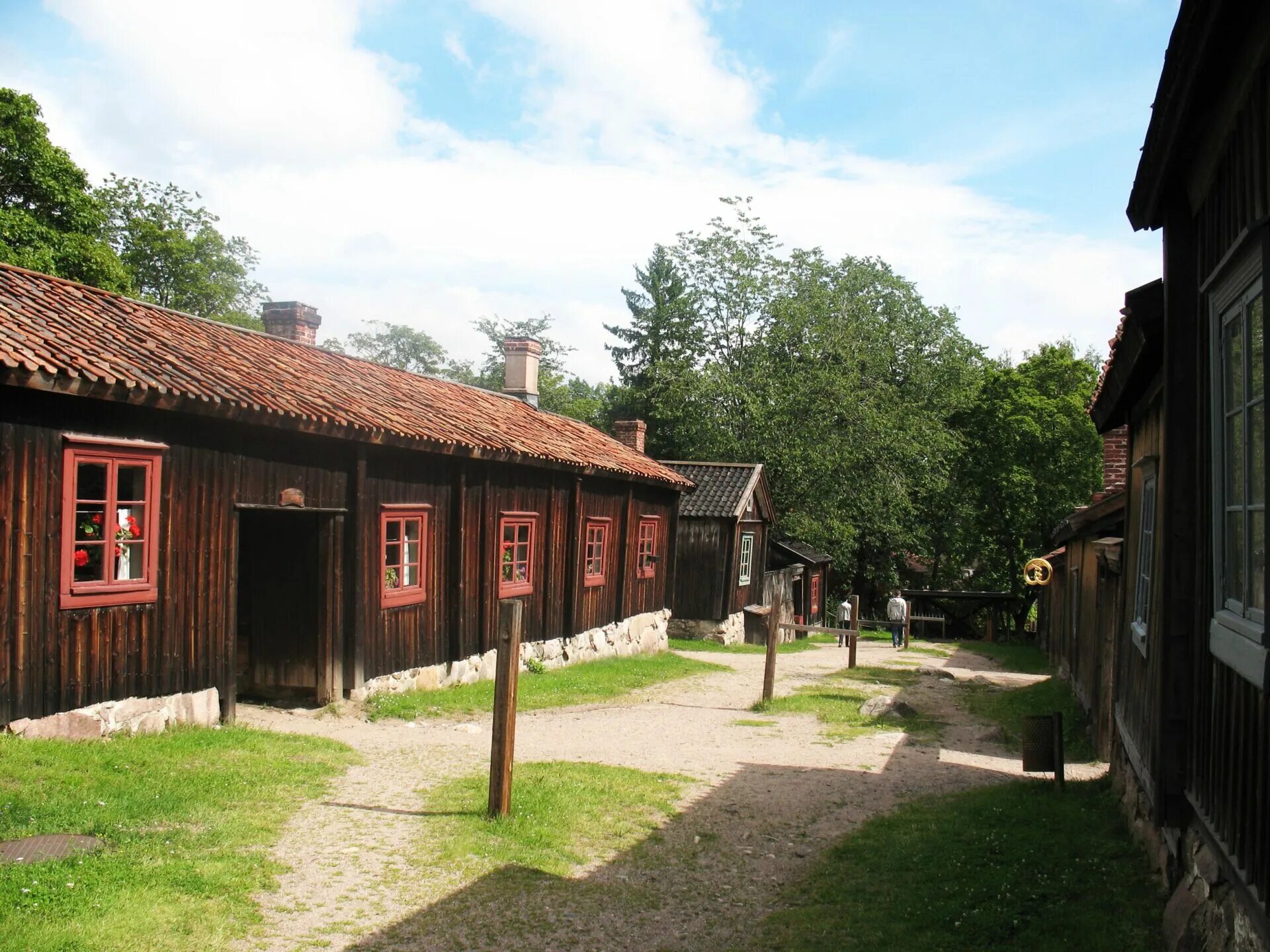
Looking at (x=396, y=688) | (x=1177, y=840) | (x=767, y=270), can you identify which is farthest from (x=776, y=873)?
(x=767, y=270)

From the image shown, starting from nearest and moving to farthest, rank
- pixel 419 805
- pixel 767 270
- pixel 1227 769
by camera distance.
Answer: pixel 1227 769
pixel 419 805
pixel 767 270

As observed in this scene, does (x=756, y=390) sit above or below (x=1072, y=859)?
above

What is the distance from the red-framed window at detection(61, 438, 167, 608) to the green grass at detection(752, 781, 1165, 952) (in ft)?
20.1

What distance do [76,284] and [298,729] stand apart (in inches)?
214

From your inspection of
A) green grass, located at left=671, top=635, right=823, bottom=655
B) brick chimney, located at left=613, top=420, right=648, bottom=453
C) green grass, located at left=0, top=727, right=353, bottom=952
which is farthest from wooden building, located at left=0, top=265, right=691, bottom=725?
brick chimney, located at left=613, top=420, right=648, bottom=453

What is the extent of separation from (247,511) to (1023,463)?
1173 inches

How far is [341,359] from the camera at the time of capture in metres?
16.1

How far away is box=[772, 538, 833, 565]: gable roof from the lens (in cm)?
3234

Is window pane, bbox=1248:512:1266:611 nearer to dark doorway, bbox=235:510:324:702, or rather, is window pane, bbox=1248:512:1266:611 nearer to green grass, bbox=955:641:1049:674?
dark doorway, bbox=235:510:324:702

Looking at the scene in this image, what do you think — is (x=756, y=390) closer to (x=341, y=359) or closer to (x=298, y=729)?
(x=341, y=359)

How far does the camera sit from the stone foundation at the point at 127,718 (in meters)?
8.62

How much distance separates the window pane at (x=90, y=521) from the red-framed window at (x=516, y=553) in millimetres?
6989

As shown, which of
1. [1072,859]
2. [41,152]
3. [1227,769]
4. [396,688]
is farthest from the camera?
[41,152]

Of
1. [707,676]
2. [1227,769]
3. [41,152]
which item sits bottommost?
[707,676]
